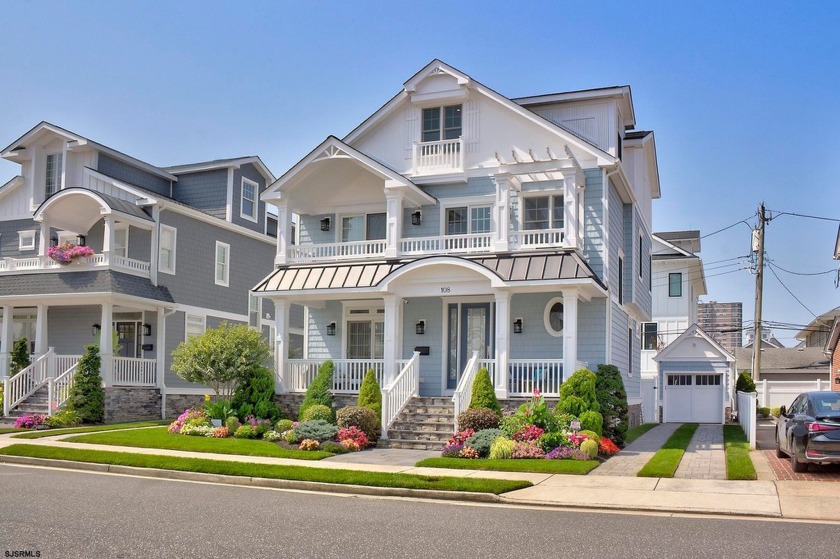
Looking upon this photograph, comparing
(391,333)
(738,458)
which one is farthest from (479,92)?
(738,458)

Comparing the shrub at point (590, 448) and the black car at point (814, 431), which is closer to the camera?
the black car at point (814, 431)

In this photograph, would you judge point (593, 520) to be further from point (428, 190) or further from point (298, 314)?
point (298, 314)

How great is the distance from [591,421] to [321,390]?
712cm

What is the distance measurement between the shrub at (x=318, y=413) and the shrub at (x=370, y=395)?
78cm

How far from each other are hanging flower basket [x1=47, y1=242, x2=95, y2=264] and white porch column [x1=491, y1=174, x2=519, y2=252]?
13.9 meters

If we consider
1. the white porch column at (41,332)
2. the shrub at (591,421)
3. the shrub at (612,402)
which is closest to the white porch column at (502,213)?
the shrub at (612,402)

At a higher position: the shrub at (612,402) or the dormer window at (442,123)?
the dormer window at (442,123)

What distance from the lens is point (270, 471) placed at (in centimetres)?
1497

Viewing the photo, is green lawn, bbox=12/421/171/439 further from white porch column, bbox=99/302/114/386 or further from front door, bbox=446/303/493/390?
front door, bbox=446/303/493/390

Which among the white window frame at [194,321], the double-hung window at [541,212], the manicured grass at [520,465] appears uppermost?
the double-hung window at [541,212]

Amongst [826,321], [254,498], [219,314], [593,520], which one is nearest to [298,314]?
[219,314]

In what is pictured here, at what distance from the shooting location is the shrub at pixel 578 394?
62.8 feet

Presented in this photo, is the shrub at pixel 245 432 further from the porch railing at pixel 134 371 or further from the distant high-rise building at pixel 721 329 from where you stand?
the distant high-rise building at pixel 721 329

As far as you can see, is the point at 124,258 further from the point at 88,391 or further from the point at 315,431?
the point at 315,431
